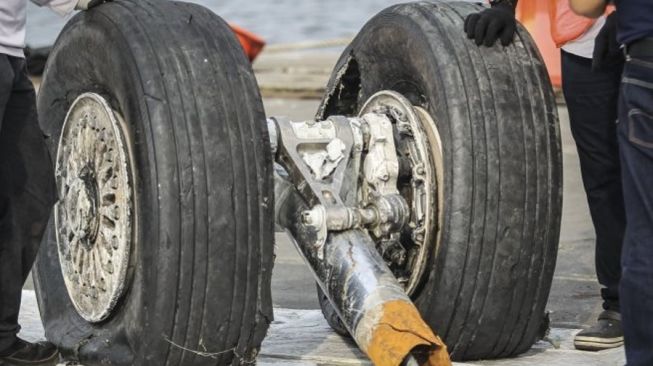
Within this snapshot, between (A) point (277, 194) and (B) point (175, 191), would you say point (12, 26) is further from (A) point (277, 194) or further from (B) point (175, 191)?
(A) point (277, 194)

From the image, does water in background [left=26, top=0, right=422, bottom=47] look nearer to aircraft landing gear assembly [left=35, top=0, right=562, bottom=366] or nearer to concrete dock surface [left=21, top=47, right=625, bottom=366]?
concrete dock surface [left=21, top=47, right=625, bottom=366]

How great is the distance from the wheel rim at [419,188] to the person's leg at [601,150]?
0.63 metres

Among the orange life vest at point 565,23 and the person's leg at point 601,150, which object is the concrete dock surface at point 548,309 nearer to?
the person's leg at point 601,150

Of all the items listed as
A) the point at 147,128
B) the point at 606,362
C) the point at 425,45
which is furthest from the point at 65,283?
the point at 606,362

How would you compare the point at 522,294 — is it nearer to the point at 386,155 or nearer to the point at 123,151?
the point at 386,155

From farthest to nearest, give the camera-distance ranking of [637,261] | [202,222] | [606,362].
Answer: [606,362]
[202,222]
[637,261]

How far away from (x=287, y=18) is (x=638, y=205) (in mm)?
19518

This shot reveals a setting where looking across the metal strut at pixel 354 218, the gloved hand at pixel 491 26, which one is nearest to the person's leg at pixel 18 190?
the metal strut at pixel 354 218

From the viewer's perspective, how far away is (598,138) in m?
5.04

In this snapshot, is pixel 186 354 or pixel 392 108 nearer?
pixel 186 354

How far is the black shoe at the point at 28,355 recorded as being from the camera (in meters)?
4.67

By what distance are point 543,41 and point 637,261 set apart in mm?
3309

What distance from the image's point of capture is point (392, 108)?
4.89m

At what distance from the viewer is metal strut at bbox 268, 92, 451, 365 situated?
4141 millimetres
